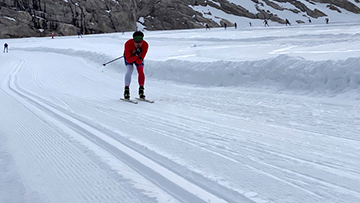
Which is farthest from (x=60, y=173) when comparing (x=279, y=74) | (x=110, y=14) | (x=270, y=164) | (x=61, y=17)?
(x=110, y=14)

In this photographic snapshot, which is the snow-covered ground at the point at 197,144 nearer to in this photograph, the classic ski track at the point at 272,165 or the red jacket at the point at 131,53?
the classic ski track at the point at 272,165

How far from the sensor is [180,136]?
13.4 feet

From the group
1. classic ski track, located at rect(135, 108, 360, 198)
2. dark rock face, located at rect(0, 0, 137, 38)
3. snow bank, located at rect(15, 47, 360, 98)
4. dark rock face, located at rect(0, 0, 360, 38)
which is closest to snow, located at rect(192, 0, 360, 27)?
dark rock face, located at rect(0, 0, 360, 38)

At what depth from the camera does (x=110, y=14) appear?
277 feet

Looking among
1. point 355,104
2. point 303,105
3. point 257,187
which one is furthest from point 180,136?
point 355,104

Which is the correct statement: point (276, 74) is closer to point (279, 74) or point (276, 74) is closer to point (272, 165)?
point (279, 74)

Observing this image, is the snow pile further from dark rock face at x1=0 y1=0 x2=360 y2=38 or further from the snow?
the snow

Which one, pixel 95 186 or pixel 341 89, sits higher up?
pixel 341 89

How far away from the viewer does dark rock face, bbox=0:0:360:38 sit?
234 ft

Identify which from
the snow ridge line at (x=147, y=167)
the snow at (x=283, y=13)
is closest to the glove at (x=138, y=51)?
the snow ridge line at (x=147, y=167)

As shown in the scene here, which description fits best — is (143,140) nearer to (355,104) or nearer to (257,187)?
(257,187)

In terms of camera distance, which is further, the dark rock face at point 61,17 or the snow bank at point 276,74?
the dark rock face at point 61,17

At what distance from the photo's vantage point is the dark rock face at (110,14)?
71250 millimetres

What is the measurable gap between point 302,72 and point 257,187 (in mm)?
5618
